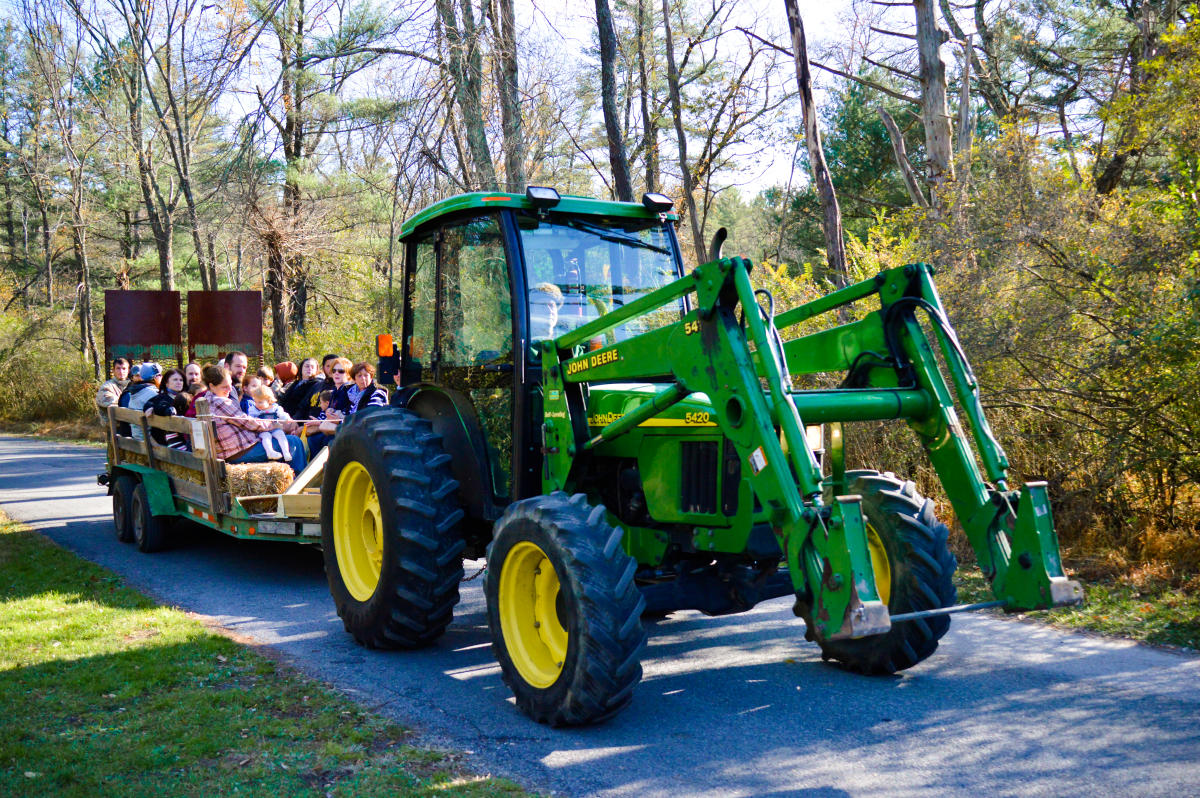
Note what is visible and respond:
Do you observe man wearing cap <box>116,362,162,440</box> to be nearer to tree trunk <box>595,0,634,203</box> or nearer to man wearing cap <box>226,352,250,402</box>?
man wearing cap <box>226,352,250,402</box>

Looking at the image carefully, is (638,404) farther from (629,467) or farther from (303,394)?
(303,394)

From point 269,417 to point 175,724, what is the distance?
5.16 m

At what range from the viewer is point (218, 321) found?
727 inches

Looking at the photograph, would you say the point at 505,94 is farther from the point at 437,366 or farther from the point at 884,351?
the point at 884,351

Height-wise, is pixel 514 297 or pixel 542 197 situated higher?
pixel 542 197

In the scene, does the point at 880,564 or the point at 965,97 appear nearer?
the point at 880,564

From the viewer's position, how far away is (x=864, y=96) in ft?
86.5

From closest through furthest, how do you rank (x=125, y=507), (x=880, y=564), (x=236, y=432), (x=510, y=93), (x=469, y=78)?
(x=880, y=564)
(x=236, y=432)
(x=125, y=507)
(x=469, y=78)
(x=510, y=93)

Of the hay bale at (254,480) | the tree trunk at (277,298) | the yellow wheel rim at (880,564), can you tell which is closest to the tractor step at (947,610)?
the yellow wheel rim at (880,564)

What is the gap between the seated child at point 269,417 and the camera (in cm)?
855

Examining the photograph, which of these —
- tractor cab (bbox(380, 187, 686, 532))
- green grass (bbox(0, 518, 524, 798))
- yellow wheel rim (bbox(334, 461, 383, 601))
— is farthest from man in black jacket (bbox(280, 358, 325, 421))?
tractor cab (bbox(380, 187, 686, 532))

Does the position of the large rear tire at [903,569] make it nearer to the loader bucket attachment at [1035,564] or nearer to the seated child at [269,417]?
the loader bucket attachment at [1035,564]

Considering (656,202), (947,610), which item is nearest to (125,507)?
(656,202)

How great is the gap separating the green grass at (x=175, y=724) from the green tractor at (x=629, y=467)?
75cm
